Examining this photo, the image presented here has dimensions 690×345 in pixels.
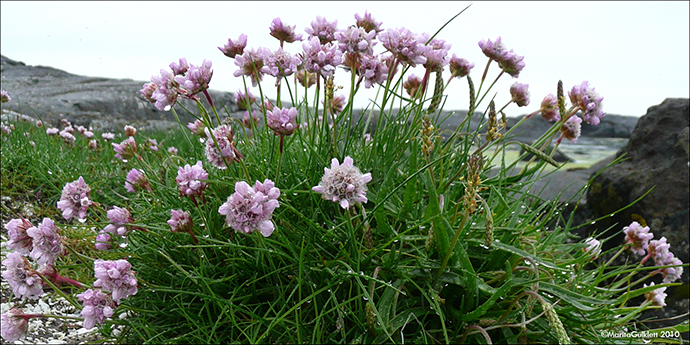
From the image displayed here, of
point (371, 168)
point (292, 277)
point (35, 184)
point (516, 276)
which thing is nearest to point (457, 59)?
point (371, 168)

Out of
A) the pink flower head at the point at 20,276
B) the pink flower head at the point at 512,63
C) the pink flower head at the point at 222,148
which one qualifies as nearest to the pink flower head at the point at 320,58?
the pink flower head at the point at 222,148

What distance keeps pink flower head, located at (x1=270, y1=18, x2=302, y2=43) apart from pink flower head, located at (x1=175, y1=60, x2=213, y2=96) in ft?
1.45

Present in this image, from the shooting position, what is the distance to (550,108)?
2500mm

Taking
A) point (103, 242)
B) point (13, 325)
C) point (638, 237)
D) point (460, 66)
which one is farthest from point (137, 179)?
point (638, 237)

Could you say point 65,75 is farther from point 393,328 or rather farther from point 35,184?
point 393,328

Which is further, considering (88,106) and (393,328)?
(88,106)

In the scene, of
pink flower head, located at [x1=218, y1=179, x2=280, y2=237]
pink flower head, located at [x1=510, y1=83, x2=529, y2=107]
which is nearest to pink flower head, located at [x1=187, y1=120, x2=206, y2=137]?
pink flower head, located at [x1=218, y1=179, x2=280, y2=237]

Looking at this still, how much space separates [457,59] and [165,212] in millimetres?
1558

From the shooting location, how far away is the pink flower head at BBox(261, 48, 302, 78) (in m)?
2.02

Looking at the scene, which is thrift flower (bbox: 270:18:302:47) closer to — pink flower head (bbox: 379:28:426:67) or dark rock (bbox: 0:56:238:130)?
pink flower head (bbox: 379:28:426:67)

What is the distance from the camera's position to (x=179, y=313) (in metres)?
2.00

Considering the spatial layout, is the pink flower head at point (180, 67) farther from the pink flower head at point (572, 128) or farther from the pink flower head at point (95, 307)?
the pink flower head at point (572, 128)

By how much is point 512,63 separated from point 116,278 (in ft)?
6.29

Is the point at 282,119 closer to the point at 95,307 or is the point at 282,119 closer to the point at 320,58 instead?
the point at 320,58
